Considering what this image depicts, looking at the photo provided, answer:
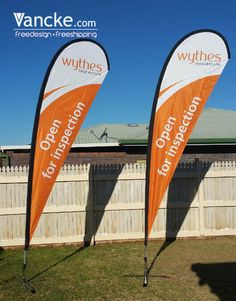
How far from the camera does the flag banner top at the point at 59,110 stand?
6898 mm

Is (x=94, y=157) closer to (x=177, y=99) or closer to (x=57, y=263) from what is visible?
(x=57, y=263)

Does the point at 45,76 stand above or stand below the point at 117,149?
above

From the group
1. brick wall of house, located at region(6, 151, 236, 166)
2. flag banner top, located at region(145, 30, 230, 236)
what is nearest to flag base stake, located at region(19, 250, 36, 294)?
flag banner top, located at region(145, 30, 230, 236)

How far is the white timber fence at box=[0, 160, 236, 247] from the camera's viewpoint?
10.0m

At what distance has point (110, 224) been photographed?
1034 centimetres

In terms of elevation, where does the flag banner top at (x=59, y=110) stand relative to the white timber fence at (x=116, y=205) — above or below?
above

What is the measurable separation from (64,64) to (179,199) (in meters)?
5.32

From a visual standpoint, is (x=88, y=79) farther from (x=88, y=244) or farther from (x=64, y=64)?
(x=88, y=244)

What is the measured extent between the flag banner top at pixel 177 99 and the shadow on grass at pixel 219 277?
1.52 m

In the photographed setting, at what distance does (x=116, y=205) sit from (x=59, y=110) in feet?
13.1

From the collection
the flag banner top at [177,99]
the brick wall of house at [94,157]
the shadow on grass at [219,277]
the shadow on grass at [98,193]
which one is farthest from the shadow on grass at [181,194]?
the brick wall of house at [94,157]

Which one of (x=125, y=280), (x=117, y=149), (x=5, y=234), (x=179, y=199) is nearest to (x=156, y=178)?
(x=125, y=280)

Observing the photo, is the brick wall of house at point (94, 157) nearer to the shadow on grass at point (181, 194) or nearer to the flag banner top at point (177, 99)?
the shadow on grass at point (181, 194)

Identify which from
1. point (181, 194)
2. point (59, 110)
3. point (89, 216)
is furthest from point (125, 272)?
point (59, 110)
